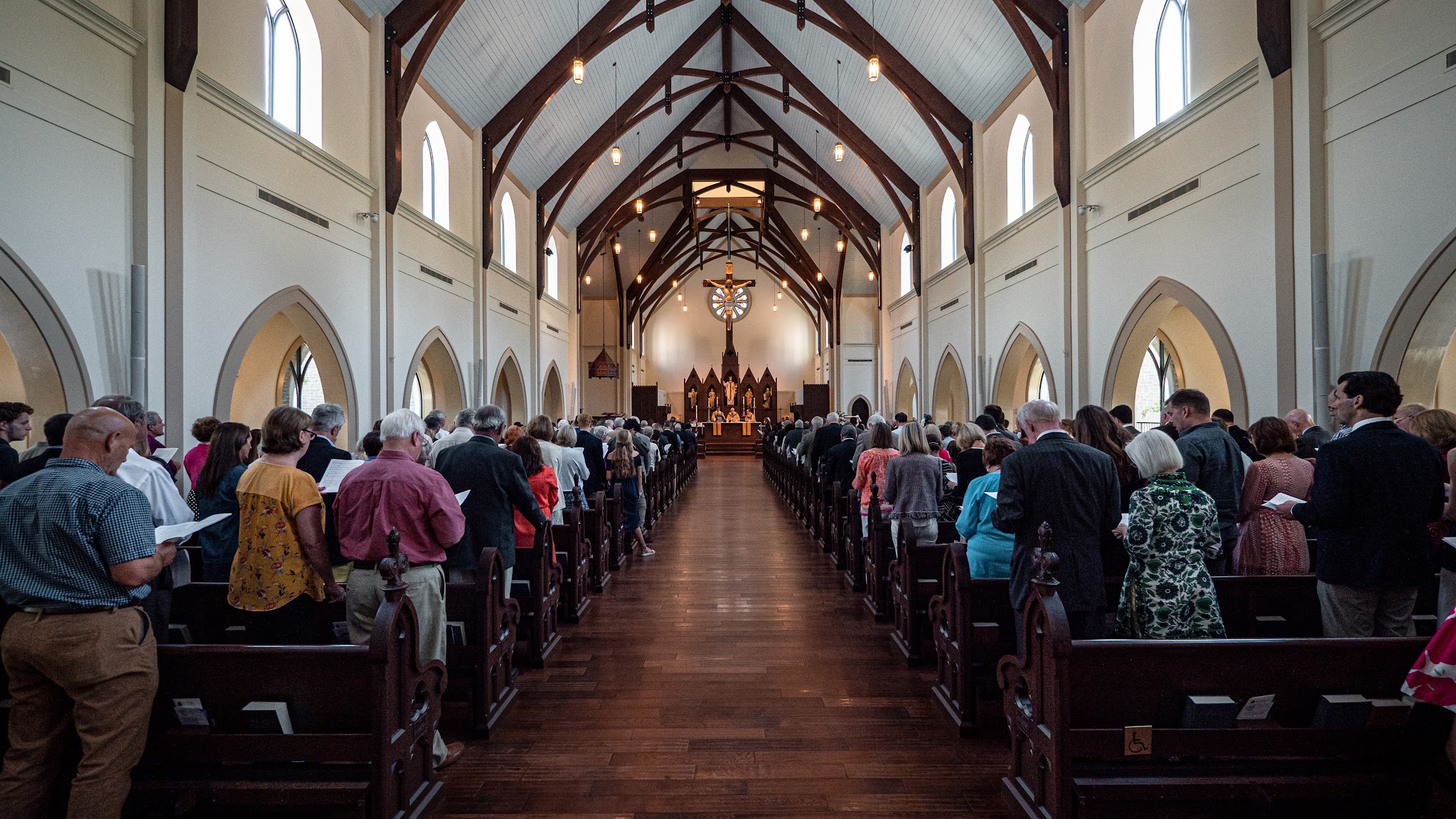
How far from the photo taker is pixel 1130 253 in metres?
8.74

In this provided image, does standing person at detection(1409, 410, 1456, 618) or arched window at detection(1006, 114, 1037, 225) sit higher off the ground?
arched window at detection(1006, 114, 1037, 225)

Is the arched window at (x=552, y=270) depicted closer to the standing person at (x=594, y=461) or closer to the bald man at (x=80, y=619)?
the standing person at (x=594, y=461)

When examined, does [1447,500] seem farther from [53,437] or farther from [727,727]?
[53,437]

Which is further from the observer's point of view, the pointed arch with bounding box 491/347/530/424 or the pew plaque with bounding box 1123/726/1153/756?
the pointed arch with bounding box 491/347/530/424

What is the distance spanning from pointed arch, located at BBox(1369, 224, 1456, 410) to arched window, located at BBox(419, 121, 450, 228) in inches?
448

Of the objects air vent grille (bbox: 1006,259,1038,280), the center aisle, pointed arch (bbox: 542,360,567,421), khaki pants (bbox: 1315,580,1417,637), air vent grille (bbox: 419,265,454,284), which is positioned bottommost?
the center aisle

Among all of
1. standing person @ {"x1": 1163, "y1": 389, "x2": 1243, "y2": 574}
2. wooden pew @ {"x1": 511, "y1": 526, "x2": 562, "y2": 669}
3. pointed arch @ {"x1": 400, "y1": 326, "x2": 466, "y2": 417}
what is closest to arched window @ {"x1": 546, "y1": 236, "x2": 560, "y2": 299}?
pointed arch @ {"x1": 400, "y1": 326, "x2": 466, "y2": 417}

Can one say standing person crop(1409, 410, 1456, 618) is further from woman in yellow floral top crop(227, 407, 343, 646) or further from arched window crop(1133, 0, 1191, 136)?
arched window crop(1133, 0, 1191, 136)

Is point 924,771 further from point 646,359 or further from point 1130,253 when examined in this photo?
point 646,359

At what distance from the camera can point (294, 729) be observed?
274cm

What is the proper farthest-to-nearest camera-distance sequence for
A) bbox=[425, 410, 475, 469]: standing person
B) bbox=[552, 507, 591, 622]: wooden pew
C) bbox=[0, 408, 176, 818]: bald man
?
bbox=[552, 507, 591, 622]: wooden pew
bbox=[425, 410, 475, 469]: standing person
bbox=[0, 408, 176, 818]: bald man

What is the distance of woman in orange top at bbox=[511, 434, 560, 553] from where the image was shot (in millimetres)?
4652

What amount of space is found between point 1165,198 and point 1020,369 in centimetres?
592

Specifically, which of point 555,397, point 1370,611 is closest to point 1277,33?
point 1370,611
